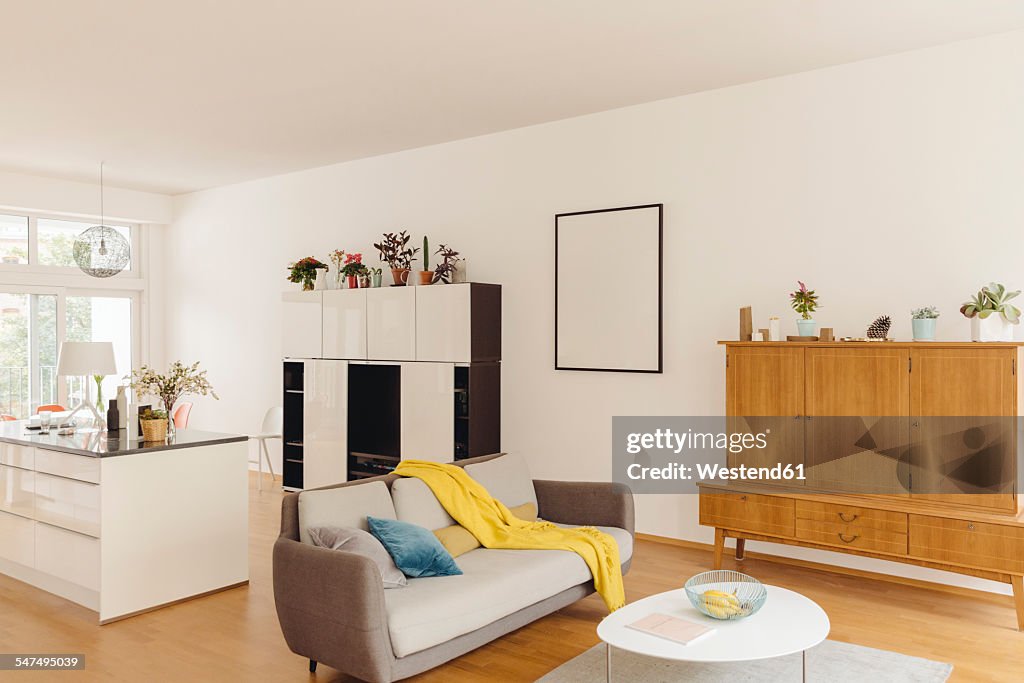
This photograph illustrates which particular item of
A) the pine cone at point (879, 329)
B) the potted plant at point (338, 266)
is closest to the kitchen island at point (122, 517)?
the potted plant at point (338, 266)

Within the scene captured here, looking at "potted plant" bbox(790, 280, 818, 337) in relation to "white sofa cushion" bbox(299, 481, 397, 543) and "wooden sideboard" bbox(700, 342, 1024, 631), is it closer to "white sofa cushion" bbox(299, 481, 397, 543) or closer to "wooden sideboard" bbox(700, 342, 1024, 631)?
"wooden sideboard" bbox(700, 342, 1024, 631)

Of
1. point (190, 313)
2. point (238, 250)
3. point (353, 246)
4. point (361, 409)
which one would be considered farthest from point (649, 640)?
point (190, 313)

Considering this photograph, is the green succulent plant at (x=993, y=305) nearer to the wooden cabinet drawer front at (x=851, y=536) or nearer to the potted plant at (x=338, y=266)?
the wooden cabinet drawer front at (x=851, y=536)

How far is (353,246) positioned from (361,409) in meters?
1.55

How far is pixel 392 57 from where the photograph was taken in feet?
15.5

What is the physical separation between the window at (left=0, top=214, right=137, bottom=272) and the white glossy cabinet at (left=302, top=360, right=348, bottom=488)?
3.20m

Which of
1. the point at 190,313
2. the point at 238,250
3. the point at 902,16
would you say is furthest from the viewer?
the point at 190,313

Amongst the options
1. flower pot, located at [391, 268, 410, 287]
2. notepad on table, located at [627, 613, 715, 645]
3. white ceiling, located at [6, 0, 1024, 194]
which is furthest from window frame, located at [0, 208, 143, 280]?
notepad on table, located at [627, 613, 715, 645]

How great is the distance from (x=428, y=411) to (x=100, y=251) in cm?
376

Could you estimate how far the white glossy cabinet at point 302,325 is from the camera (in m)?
7.23

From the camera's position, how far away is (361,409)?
7098 mm

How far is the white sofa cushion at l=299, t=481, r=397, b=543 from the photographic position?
346 cm

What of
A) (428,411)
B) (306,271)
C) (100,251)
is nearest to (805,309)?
(428,411)

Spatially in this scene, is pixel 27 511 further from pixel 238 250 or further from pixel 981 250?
pixel 981 250
